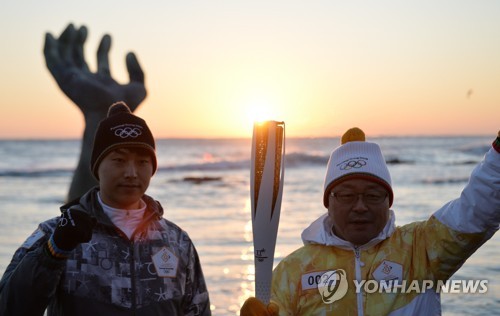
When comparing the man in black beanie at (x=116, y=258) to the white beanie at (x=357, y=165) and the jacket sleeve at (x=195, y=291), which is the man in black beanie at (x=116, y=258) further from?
the white beanie at (x=357, y=165)

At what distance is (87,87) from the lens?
23.8 feet

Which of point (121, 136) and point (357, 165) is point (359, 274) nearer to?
point (357, 165)

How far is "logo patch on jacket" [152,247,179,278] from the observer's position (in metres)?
3.13

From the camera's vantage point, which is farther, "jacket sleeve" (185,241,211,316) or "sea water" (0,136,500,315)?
"sea water" (0,136,500,315)

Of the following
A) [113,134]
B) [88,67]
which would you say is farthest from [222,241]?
[113,134]

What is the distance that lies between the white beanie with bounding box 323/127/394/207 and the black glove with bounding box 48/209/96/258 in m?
0.95

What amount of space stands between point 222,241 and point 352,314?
23.6 ft

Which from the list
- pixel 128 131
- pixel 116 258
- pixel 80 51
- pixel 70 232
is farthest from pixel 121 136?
pixel 80 51

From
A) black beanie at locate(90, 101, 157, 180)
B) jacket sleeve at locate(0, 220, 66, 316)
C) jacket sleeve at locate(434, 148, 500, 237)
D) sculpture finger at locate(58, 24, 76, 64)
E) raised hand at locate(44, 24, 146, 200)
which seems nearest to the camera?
jacket sleeve at locate(434, 148, 500, 237)

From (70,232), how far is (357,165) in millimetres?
1108

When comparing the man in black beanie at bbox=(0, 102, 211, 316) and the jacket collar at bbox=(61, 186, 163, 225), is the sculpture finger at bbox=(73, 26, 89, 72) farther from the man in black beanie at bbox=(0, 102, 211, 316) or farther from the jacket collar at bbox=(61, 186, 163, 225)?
the jacket collar at bbox=(61, 186, 163, 225)

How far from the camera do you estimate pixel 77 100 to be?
24.1ft

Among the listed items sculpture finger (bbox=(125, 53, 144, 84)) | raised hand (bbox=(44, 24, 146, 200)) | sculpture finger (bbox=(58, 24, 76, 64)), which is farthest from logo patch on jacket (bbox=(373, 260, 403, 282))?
sculpture finger (bbox=(58, 24, 76, 64))

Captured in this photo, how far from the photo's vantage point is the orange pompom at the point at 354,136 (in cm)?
317
